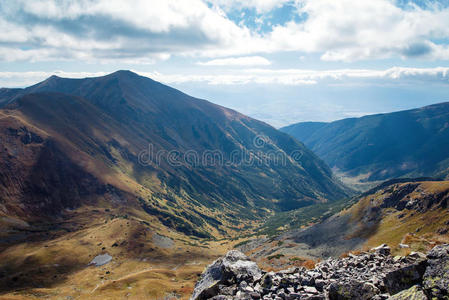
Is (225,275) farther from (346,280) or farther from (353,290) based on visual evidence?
(353,290)

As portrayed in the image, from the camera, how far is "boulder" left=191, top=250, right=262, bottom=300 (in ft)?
87.2

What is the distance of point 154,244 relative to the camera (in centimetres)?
19312

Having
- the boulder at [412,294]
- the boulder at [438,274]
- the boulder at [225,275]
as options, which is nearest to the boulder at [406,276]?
the boulder at [438,274]

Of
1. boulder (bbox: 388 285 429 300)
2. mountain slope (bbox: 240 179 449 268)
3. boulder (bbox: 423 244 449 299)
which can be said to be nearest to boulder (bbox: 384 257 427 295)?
boulder (bbox: 423 244 449 299)

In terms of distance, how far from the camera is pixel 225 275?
2747cm

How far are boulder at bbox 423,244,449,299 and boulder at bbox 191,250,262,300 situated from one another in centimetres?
1373

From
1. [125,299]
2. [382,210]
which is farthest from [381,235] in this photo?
[125,299]

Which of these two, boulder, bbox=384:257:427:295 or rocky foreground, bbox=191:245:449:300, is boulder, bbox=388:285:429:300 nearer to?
rocky foreground, bbox=191:245:449:300

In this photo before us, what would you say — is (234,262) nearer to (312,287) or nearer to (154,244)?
(312,287)

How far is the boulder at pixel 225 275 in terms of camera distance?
2658 centimetres

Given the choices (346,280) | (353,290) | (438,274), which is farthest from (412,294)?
(346,280)

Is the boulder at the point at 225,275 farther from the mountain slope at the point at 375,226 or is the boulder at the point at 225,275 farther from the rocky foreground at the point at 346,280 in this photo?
the mountain slope at the point at 375,226

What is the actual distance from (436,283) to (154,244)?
19650cm

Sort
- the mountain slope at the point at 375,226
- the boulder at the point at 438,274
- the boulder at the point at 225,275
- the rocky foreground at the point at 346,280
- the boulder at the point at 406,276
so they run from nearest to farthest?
the boulder at the point at 438,274, the rocky foreground at the point at 346,280, the boulder at the point at 406,276, the boulder at the point at 225,275, the mountain slope at the point at 375,226
